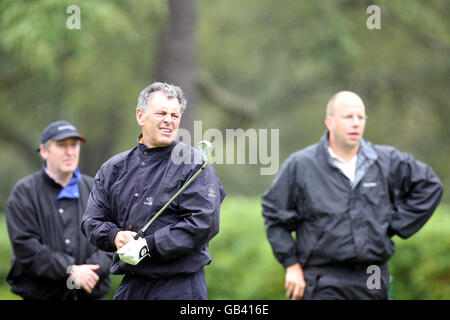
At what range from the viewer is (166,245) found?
11.6 feet

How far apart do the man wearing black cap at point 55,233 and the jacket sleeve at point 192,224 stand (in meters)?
1.53

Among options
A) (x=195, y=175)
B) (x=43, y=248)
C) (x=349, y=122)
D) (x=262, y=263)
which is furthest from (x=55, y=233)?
(x=262, y=263)

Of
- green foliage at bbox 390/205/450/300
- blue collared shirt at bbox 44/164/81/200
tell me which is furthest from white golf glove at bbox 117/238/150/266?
green foliage at bbox 390/205/450/300

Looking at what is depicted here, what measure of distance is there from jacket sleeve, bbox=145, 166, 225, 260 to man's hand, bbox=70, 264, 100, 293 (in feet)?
4.92

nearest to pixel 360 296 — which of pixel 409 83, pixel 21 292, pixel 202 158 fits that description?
pixel 202 158

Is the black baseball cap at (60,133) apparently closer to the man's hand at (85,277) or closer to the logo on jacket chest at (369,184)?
the man's hand at (85,277)

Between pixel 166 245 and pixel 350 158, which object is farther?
pixel 350 158

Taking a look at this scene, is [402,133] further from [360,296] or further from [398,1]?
[360,296]

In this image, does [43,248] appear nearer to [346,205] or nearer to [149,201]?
[149,201]

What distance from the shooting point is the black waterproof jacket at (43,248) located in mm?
4973

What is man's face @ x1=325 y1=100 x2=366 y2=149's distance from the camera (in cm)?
512

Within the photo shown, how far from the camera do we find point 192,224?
3584mm

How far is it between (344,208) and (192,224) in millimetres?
1907
